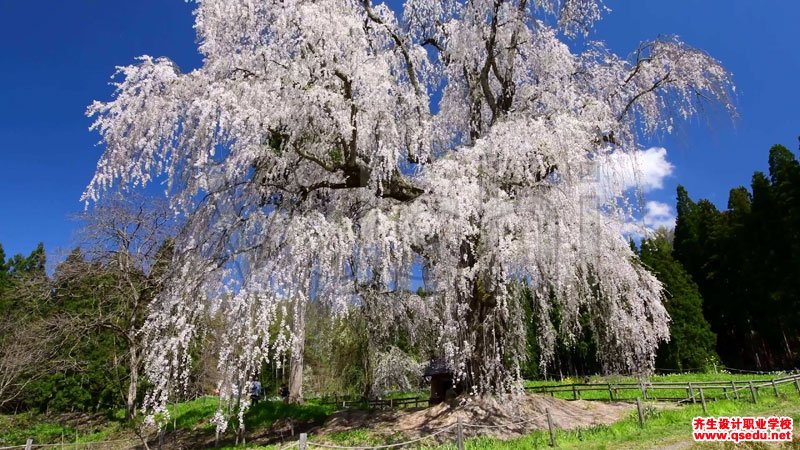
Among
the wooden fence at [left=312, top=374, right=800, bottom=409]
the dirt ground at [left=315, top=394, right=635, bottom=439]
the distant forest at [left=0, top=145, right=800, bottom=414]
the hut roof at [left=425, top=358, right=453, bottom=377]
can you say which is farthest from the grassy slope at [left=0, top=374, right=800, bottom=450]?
the hut roof at [left=425, top=358, right=453, bottom=377]

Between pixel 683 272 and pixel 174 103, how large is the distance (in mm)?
31961

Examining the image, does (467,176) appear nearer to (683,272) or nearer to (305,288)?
(305,288)

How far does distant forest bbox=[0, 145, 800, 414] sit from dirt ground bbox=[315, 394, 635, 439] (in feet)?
4.74

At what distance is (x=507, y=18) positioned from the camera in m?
10.5

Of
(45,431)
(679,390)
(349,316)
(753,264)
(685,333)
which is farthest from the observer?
(685,333)

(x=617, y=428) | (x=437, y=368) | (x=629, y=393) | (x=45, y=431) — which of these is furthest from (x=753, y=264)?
(x=45, y=431)

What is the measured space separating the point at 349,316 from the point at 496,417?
484 centimetres

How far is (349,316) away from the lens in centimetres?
1286

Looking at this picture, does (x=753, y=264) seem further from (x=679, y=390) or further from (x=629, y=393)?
(x=629, y=393)

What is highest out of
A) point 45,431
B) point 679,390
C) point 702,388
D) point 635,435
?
point 702,388

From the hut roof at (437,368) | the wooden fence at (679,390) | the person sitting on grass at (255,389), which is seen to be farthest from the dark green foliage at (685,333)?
the person sitting on grass at (255,389)

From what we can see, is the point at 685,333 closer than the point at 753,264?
No

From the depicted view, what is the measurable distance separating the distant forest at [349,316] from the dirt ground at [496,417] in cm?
144

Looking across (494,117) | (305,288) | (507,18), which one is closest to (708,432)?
(305,288)
